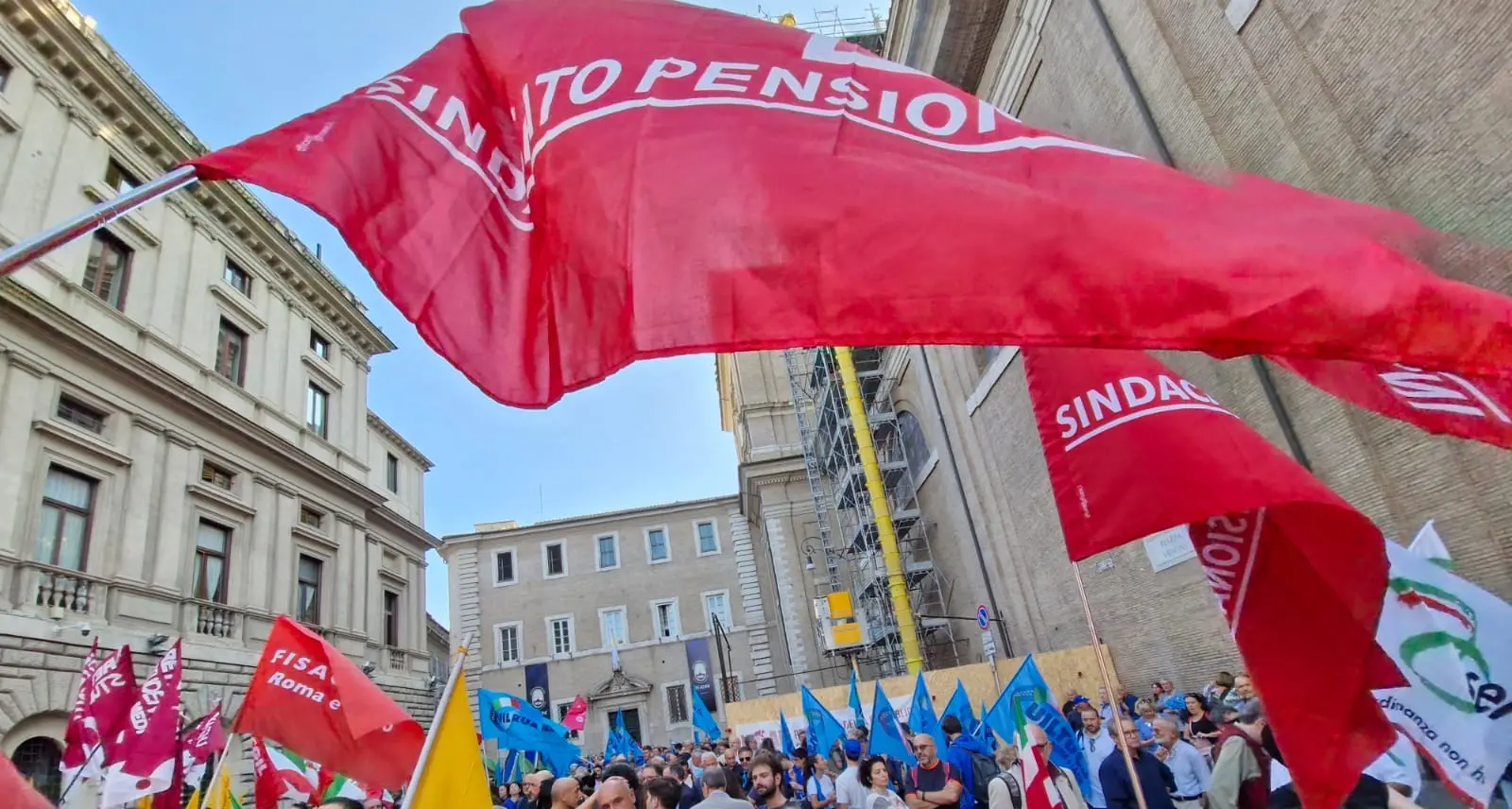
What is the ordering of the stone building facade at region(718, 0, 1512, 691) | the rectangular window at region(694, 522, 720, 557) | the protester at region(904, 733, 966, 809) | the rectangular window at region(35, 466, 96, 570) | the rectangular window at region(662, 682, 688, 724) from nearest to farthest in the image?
the protester at region(904, 733, 966, 809) < the stone building facade at region(718, 0, 1512, 691) < the rectangular window at region(35, 466, 96, 570) < the rectangular window at region(662, 682, 688, 724) < the rectangular window at region(694, 522, 720, 557)

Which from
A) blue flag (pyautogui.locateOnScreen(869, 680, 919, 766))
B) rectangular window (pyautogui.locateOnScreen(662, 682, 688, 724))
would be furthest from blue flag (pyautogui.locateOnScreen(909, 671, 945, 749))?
rectangular window (pyautogui.locateOnScreen(662, 682, 688, 724))

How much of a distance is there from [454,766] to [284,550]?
68.8 feet

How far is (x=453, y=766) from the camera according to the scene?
2.97m

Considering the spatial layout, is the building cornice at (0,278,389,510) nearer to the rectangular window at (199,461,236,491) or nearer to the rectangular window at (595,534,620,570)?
the rectangular window at (199,461,236,491)

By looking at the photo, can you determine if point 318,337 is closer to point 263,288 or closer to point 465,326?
point 263,288

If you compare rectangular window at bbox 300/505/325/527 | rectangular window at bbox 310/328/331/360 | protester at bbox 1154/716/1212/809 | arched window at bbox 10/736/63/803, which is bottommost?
protester at bbox 1154/716/1212/809

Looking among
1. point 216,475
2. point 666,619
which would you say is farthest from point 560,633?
point 216,475

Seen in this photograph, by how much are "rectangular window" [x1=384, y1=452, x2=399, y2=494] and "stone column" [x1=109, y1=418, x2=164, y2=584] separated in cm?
1253

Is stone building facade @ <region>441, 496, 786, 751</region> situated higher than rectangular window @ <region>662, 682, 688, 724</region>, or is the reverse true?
stone building facade @ <region>441, 496, 786, 751</region>

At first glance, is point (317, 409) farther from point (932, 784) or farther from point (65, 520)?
point (932, 784)

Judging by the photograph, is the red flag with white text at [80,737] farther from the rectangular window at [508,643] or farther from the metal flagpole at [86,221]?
the rectangular window at [508,643]

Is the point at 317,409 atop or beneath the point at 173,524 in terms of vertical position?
atop

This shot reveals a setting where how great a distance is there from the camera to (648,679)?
39781 millimetres

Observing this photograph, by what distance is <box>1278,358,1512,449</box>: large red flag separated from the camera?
2.35 meters
